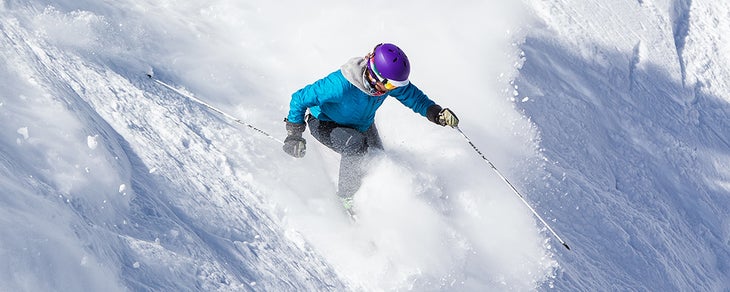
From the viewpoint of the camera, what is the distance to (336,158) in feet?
20.9

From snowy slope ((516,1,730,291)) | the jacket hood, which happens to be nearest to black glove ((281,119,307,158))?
the jacket hood

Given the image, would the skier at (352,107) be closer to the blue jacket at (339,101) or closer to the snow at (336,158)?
the blue jacket at (339,101)

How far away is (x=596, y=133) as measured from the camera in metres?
9.63

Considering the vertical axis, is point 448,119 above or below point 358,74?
below

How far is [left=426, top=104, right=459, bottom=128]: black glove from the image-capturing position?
576cm

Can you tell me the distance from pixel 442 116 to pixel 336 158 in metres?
1.19

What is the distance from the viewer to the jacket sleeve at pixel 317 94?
5.41m

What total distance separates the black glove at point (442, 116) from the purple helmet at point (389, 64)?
2.70 feet

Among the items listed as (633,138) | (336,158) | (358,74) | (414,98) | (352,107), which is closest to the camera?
(358,74)

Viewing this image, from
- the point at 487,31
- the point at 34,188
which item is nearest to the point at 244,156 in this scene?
the point at 34,188

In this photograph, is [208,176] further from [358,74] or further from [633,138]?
[633,138]

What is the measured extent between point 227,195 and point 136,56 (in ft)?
7.91

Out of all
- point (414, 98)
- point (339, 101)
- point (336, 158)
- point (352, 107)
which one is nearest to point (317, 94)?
point (339, 101)

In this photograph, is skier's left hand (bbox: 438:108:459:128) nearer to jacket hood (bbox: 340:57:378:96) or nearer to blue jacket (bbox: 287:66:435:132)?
blue jacket (bbox: 287:66:435:132)
